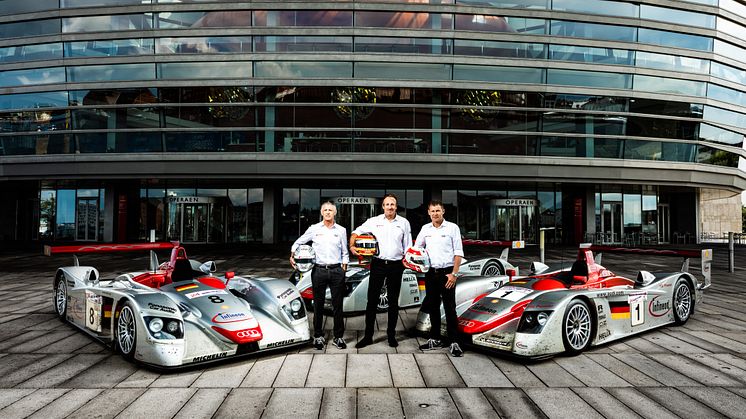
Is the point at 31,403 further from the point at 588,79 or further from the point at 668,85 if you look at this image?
the point at 668,85

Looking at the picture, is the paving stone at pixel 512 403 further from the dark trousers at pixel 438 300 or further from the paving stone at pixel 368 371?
the dark trousers at pixel 438 300

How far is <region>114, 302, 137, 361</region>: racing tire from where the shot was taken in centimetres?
Result: 448

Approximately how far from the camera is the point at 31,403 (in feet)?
11.5

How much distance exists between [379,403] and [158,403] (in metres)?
1.88

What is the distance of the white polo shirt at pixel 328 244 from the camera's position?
521 centimetres

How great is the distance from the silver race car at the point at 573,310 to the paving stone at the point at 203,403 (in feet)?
9.32

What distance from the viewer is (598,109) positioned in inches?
835

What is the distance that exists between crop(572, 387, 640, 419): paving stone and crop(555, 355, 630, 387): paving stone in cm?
19

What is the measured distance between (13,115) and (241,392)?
26342 mm

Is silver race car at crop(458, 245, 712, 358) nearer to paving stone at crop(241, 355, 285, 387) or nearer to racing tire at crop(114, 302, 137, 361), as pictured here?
paving stone at crop(241, 355, 285, 387)

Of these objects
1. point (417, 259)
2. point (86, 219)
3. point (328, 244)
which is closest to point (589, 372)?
point (417, 259)

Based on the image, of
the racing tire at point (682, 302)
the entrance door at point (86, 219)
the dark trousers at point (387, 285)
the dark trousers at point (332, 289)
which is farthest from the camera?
the entrance door at point (86, 219)

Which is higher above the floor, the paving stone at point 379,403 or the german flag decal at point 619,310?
the german flag decal at point 619,310

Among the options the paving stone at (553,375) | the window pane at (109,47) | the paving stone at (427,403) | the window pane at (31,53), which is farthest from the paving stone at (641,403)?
the window pane at (31,53)
